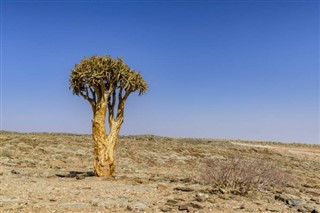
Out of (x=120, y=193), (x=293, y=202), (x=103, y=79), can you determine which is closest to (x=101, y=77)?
(x=103, y=79)

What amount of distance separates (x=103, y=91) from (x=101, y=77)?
60 cm

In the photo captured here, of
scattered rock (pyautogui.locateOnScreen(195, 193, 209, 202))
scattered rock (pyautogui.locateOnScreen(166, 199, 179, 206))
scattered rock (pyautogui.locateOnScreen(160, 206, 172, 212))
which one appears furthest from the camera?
scattered rock (pyautogui.locateOnScreen(195, 193, 209, 202))

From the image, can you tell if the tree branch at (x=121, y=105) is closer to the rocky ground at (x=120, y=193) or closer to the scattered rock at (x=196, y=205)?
the rocky ground at (x=120, y=193)

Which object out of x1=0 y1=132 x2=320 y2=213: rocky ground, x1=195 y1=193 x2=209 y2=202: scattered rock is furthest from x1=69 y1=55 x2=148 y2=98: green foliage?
x1=195 y1=193 x2=209 y2=202: scattered rock

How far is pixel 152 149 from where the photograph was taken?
26.4 meters

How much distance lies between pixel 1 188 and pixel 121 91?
6.28 meters

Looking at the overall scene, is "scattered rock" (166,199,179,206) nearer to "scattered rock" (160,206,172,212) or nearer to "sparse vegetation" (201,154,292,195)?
"scattered rock" (160,206,172,212)

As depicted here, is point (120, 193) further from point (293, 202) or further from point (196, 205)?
point (293, 202)

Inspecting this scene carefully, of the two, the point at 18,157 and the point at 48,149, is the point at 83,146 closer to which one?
the point at 48,149

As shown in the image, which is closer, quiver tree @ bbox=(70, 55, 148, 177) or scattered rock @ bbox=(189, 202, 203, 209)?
scattered rock @ bbox=(189, 202, 203, 209)

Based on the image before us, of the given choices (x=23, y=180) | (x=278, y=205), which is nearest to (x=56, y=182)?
(x=23, y=180)

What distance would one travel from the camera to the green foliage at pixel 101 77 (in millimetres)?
15016

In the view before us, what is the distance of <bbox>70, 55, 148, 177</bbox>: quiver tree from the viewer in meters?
15.1

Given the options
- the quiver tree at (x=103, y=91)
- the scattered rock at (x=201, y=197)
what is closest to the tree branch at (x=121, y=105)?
the quiver tree at (x=103, y=91)
